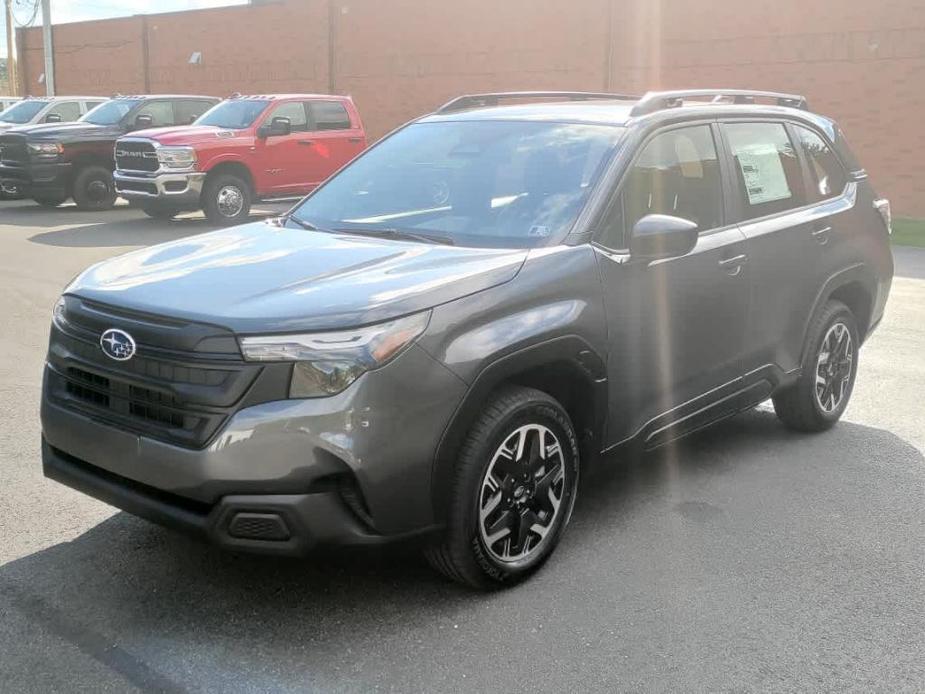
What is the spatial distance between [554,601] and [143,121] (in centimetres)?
1607

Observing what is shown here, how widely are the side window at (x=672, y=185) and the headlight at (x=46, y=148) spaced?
1474cm

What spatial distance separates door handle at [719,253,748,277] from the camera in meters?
4.66

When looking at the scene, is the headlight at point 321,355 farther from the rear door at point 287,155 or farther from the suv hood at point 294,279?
the rear door at point 287,155

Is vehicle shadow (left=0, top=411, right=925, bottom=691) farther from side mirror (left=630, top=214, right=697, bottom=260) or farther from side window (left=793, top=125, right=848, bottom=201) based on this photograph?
side window (left=793, top=125, right=848, bottom=201)

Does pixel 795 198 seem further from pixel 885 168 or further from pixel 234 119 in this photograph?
pixel 885 168

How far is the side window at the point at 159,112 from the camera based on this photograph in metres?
18.0

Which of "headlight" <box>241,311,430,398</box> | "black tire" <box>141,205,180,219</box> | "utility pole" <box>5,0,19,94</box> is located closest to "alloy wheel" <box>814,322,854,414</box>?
"headlight" <box>241,311,430,398</box>

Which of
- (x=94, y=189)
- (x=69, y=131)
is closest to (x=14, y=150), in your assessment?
(x=69, y=131)

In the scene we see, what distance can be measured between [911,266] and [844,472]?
8912 millimetres

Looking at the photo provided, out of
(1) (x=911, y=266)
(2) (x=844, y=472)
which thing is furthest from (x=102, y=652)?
(1) (x=911, y=266)

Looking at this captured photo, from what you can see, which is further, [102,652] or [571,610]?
[571,610]

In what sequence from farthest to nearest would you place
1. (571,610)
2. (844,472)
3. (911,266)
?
1. (911,266)
2. (844,472)
3. (571,610)

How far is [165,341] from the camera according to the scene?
10.7 feet

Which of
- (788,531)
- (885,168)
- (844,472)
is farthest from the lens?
(885,168)
